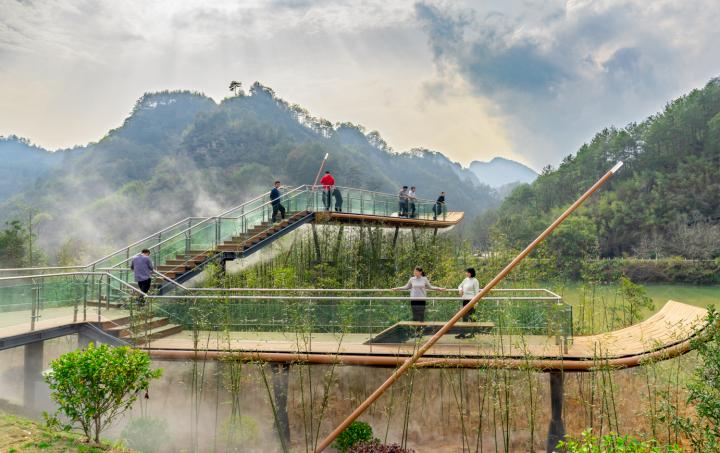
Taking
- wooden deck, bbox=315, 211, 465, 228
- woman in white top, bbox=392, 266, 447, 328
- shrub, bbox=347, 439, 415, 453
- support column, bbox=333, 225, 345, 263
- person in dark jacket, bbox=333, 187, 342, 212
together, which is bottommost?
shrub, bbox=347, 439, 415, 453

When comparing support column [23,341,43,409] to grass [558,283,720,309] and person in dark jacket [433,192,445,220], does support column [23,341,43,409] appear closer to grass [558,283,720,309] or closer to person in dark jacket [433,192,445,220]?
person in dark jacket [433,192,445,220]

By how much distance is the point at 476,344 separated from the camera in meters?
8.72

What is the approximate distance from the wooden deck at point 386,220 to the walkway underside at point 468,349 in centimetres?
861

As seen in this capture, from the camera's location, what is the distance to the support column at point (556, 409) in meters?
8.48

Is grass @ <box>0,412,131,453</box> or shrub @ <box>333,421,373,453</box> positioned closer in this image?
grass @ <box>0,412,131,453</box>

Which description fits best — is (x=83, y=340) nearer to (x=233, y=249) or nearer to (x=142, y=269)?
(x=142, y=269)

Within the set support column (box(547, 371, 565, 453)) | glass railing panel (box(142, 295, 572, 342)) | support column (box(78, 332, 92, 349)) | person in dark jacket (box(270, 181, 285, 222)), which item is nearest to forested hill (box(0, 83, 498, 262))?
person in dark jacket (box(270, 181, 285, 222))

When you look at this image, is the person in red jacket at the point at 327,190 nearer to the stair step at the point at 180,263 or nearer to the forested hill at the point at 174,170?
the stair step at the point at 180,263

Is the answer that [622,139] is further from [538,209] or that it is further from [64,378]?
[64,378]

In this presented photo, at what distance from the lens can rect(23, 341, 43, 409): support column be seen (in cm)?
992

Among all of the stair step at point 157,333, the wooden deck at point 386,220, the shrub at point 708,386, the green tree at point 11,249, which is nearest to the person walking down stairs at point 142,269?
the stair step at point 157,333

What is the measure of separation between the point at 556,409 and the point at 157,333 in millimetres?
6654

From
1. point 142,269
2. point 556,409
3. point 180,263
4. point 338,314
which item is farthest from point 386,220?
point 556,409

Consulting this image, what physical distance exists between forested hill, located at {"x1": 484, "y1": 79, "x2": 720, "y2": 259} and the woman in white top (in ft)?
106
